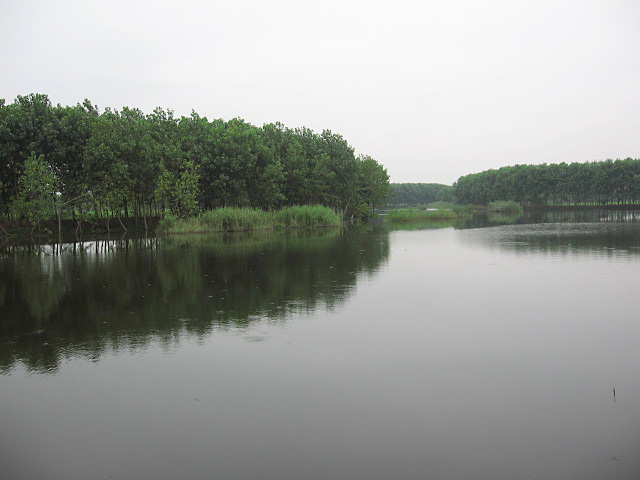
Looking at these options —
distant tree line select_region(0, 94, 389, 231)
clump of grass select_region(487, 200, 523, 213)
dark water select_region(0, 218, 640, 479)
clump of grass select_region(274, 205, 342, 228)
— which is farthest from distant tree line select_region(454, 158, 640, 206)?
dark water select_region(0, 218, 640, 479)

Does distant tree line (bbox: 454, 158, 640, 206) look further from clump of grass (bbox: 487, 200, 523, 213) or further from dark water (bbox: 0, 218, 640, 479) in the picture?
dark water (bbox: 0, 218, 640, 479)

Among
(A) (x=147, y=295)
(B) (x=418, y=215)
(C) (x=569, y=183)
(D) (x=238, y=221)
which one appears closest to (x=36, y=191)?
(D) (x=238, y=221)

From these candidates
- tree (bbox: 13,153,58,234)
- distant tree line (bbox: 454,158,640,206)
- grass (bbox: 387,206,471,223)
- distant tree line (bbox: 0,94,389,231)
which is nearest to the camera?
tree (bbox: 13,153,58,234)

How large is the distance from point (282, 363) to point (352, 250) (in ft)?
54.5

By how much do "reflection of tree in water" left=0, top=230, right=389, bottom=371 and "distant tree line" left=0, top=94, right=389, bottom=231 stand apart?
606 inches

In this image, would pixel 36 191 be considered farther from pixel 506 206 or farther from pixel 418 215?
pixel 506 206

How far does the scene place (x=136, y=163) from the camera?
40719 mm

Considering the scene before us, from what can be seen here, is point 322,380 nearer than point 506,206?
Yes

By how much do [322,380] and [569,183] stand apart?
373 ft

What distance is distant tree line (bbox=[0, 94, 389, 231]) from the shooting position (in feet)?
110

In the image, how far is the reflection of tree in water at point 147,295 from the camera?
834 cm

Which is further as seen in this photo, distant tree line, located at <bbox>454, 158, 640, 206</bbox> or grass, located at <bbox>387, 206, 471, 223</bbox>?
distant tree line, located at <bbox>454, 158, 640, 206</bbox>

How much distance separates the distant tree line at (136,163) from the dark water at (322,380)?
24421 mm

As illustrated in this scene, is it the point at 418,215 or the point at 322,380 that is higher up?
the point at 418,215
